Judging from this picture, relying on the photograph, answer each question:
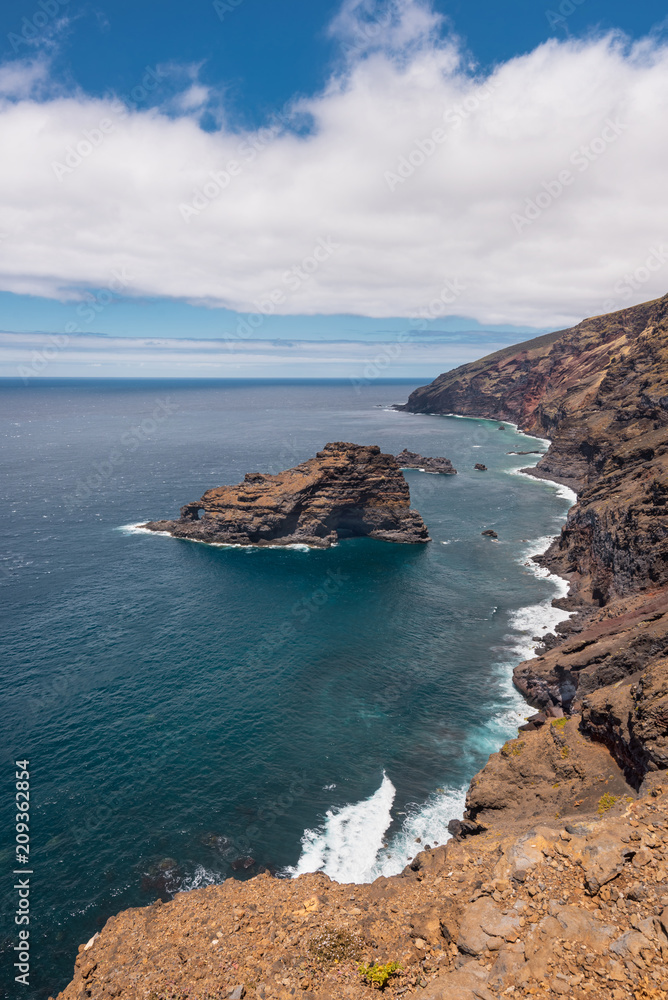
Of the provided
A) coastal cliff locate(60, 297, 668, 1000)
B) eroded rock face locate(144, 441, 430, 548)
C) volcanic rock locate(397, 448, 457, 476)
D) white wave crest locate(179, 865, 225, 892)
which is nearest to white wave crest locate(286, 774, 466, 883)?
coastal cliff locate(60, 297, 668, 1000)

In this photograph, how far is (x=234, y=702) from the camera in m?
51.4

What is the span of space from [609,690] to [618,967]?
65.8 ft

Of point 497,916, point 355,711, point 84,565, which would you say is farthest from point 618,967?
point 84,565

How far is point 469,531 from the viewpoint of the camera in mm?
106750

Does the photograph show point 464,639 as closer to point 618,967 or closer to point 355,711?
point 355,711

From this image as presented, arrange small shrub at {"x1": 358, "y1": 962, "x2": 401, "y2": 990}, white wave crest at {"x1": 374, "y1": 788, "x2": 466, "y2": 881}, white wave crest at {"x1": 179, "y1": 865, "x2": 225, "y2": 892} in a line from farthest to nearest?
white wave crest at {"x1": 374, "y1": 788, "x2": 466, "y2": 881}, white wave crest at {"x1": 179, "y1": 865, "x2": 225, "y2": 892}, small shrub at {"x1": 358, "y1": 962, "x2": 401, "y2": 990}

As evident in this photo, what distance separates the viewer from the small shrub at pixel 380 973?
612 inches

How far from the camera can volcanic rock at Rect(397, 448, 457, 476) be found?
541ft

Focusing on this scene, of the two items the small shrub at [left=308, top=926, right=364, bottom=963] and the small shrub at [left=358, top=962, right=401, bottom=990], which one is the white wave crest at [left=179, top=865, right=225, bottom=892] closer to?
the small shrub at [left=308, top=926, right=364, bottom=963]

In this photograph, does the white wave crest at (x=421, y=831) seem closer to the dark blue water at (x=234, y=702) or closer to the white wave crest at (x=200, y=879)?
the dark blue water at (x=234, y=702)

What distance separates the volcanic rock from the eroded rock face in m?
59.8

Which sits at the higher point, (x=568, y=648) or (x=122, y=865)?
(x=568, y=648)
